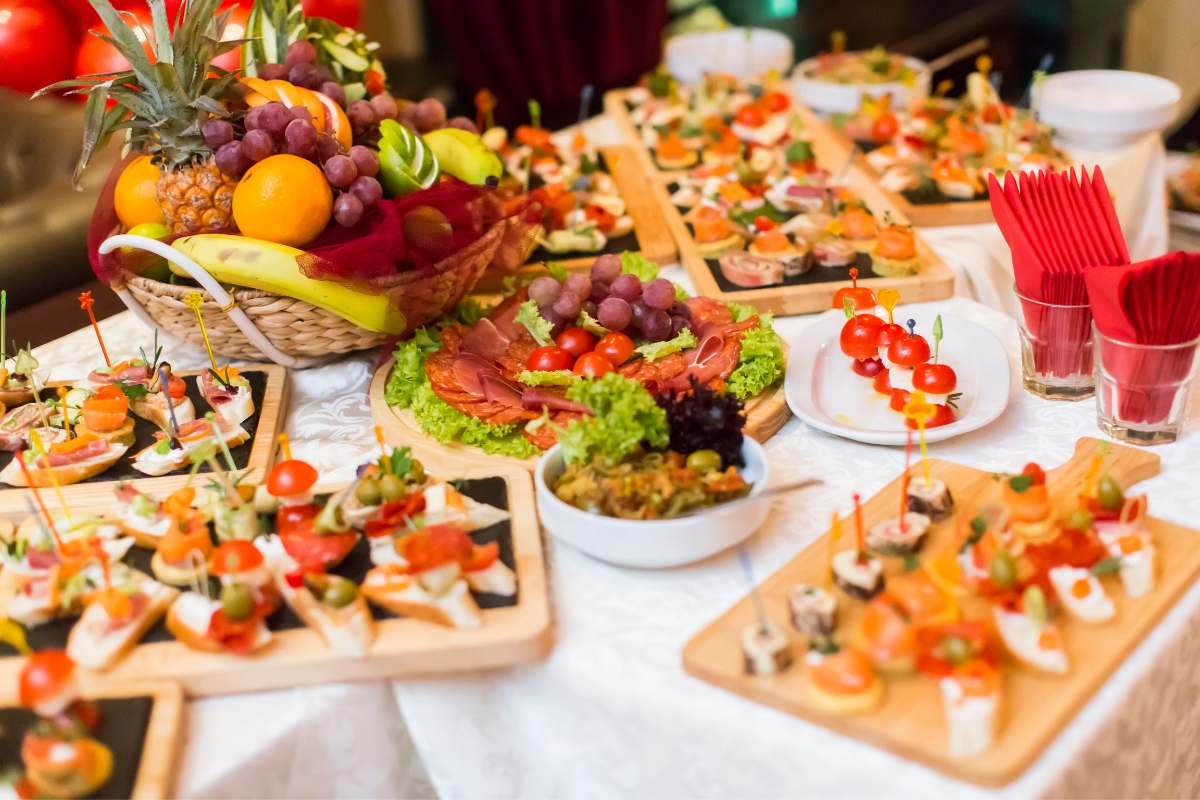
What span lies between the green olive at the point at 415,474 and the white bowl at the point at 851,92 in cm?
191

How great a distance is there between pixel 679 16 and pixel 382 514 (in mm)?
4234

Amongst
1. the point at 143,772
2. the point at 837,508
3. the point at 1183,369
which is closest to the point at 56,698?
the point at 143,772

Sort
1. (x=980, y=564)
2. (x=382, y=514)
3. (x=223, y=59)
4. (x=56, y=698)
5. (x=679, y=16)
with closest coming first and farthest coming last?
(x=56, y=698)
(x=980, y=564)
(x=382, y=514)
(x=223, y=59)
(x=679, y=16)

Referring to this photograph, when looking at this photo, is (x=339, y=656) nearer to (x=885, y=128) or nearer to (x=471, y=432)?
(x=471, y=432)

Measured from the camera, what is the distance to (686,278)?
188 centimetres

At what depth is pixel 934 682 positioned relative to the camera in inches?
34.5

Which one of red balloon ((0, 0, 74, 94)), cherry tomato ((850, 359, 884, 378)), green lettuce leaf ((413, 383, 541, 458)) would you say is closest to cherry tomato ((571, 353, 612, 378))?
green lettuce leaf ((413, 383, 541, 458))

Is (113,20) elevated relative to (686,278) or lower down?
elevated

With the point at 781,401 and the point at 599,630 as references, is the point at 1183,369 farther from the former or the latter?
the point at 599,630

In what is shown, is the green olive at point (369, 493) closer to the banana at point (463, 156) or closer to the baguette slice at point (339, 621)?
the baguette slice at point (339, 621)

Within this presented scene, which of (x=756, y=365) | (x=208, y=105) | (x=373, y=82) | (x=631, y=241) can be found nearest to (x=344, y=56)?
(x=373, y=82)

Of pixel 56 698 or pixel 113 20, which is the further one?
pixel 113 20

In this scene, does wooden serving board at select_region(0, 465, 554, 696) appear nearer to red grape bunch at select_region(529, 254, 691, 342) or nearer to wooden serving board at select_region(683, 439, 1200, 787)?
wooden serving board at select_region(683, 439, 1200, 787)

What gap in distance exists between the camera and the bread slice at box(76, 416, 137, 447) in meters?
1.32
